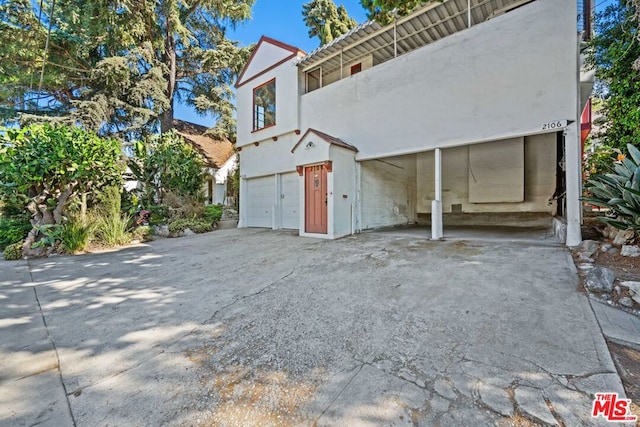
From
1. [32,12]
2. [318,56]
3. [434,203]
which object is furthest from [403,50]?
[32,12]

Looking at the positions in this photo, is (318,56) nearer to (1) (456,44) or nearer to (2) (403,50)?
(2) (403,50)

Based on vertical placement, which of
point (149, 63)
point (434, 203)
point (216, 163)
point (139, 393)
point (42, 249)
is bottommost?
point (139, 393)

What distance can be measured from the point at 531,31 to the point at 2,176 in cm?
1242

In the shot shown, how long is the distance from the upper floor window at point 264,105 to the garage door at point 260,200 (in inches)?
90.0

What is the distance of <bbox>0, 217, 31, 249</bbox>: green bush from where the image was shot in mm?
7151

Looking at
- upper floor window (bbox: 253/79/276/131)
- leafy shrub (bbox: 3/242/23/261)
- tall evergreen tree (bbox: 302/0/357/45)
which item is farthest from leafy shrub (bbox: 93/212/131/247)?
tall evergreen tree (bbox: 302/0/357/45)

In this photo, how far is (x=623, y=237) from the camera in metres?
4.15

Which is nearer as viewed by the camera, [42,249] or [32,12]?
[42,249]

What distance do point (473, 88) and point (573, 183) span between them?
2924 millimetres

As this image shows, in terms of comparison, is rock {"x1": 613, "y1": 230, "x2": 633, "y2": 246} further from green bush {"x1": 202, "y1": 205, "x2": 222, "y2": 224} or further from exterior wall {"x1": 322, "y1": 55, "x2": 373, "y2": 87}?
green bush {"x1": 202, "y1": 205, "x2": 222, "y2": 224}

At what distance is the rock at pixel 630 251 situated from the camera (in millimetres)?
3662

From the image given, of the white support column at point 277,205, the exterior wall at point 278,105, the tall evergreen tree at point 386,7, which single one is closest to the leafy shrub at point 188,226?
the white support column at point 277,205

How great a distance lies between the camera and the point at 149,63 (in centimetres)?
1410

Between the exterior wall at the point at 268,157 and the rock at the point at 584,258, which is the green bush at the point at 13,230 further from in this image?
the rock at the point at 584,258
